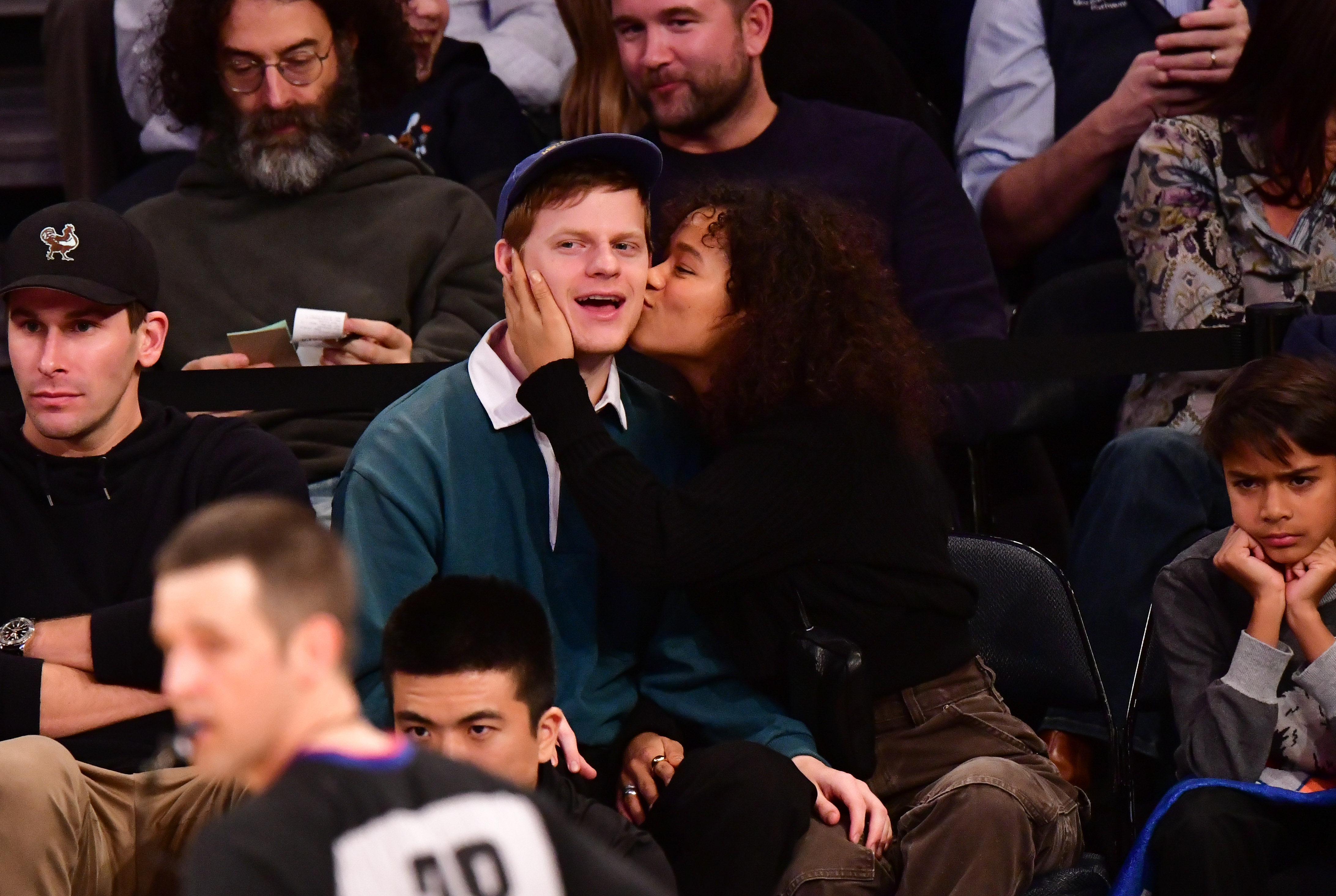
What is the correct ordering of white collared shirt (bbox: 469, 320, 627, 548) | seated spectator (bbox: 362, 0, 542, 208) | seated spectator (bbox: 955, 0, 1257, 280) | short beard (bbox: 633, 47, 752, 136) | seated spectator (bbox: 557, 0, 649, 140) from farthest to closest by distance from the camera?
seated spectator (bbox: 362, 0, 542, 208), seated spectator (bbox: 557, 0, 649, 140), seated spectator (bbox: 955, 0, 1257, 280), short beard (bbox: 633, 47, 752, 136), white collared shirt (bbox: 469, 320, 627, 548)

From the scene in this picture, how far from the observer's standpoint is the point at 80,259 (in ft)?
8.82

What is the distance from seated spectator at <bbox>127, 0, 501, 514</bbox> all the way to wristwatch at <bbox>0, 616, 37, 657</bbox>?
0.80 metres

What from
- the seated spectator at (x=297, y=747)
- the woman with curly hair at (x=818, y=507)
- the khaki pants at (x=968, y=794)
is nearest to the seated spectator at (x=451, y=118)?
the woman with curly hair at (x=818, y=507)

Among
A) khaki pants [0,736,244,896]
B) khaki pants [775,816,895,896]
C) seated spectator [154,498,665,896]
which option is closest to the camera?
seated spectator [154,498,665,896]

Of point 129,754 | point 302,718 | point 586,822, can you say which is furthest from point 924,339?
point 302,718

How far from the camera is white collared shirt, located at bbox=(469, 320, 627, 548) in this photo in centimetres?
255

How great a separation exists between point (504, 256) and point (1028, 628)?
1.05 meters

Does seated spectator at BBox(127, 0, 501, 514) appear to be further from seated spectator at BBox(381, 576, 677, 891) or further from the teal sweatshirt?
seated spectator at BBox(381, 576, 677, 891)

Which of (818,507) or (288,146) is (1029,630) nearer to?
(818,507)

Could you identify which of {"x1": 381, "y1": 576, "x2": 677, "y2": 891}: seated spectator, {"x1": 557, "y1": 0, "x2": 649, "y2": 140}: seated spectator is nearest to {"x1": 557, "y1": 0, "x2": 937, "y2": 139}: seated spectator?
{"x1": 557, "y1": 0, "x2": 649, "y2": 140}: seated spectator

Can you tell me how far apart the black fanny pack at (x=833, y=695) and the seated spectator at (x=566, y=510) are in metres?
0.04

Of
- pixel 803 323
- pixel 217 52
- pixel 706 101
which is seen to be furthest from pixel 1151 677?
pixel 217 52

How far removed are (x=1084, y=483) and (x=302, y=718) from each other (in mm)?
2937

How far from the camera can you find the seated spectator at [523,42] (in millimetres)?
4191
